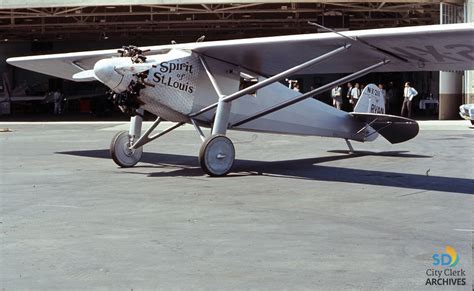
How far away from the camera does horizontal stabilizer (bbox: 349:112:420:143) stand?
16406mm

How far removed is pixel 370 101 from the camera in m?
17.0

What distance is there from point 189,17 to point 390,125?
2397 centimetres

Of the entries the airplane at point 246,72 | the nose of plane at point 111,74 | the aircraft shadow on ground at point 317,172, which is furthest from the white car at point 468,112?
the nose of plane at point 111,74

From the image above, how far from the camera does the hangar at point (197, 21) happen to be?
32.5 metres

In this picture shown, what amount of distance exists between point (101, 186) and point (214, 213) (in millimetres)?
3164

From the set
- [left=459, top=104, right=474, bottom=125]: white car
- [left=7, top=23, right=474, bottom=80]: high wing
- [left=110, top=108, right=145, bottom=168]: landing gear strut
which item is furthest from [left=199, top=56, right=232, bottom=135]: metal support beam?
[left=459, top=104, right=474, bottom=125]: white car

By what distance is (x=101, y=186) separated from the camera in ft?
37.7

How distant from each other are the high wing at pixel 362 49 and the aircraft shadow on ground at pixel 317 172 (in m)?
1.88

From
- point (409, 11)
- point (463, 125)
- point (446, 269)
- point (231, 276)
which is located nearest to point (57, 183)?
point (231, 276)

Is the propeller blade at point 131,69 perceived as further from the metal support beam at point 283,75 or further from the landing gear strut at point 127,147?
the landing gear strut at point 127,147

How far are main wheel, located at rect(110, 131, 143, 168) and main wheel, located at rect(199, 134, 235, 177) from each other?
2293mm

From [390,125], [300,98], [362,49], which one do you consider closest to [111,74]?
[300,98]

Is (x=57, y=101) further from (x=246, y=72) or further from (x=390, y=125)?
(x=246, y=72)

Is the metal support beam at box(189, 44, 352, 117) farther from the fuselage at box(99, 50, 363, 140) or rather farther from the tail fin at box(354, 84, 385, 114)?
the tail fin at box(354, 84, 385, 114)
